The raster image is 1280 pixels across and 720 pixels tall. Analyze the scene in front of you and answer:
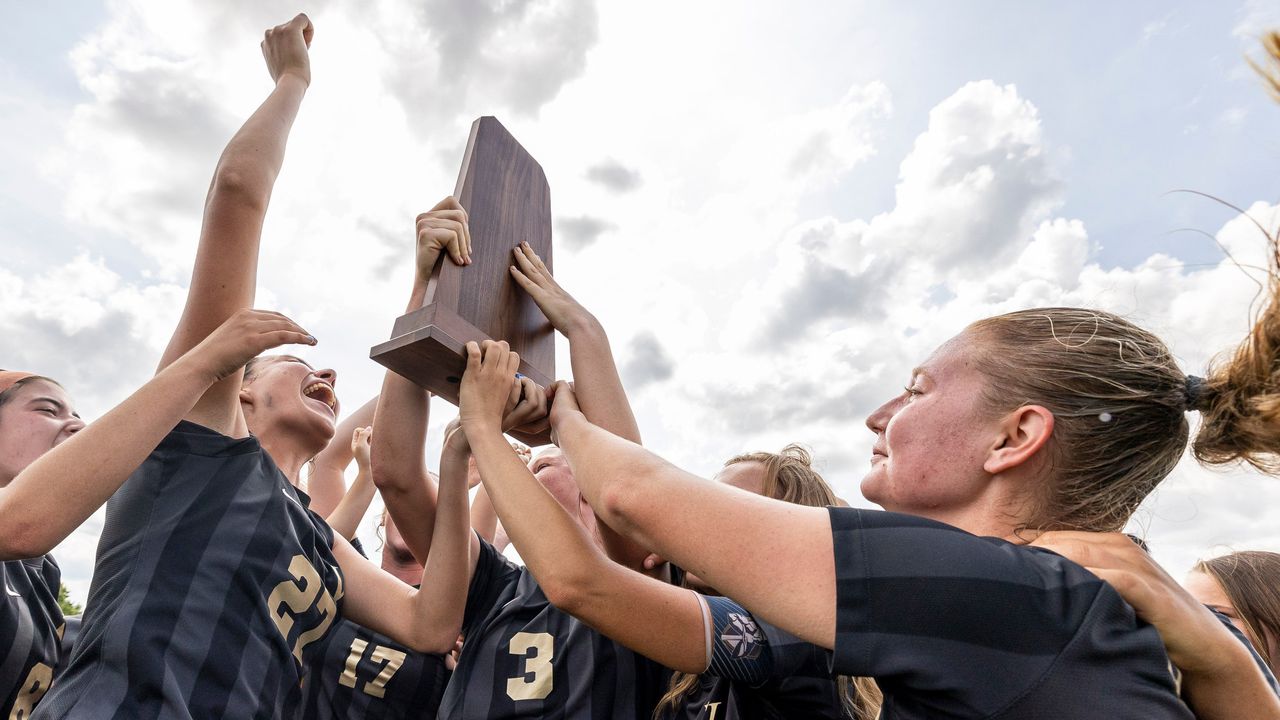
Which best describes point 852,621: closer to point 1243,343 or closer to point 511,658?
point 1243,343

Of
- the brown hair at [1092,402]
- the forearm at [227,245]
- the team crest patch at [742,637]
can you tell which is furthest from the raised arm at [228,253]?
the brown hair at [1092,402]

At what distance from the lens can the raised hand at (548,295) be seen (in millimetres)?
2287

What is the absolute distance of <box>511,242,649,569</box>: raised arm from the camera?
7.09ft

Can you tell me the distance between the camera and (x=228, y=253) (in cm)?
207

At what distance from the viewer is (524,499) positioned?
5.61 feet

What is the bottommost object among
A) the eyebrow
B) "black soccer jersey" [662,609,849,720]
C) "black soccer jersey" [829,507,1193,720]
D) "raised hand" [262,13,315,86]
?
"black soccer jersey" [829,507,1193,720]

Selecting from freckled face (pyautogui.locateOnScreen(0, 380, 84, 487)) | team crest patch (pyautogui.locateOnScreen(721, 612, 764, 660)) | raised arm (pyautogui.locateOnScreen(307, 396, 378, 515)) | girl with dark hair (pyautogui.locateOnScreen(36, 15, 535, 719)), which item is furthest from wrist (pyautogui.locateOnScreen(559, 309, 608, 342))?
raised arm (pyautogui.locateOnScreen(307, 396, 378, 515))

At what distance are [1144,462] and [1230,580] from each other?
205cm

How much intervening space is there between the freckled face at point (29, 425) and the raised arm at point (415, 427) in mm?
1215

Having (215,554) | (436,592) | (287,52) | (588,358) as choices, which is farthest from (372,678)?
(287,52)

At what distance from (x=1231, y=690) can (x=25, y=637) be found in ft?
10.4

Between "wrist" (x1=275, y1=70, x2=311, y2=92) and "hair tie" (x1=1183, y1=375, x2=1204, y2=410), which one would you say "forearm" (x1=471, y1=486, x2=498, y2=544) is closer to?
"wrist" (x1=275, y1=70, x2=311, y2=92)

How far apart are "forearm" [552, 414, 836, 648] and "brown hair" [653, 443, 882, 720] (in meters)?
0.97

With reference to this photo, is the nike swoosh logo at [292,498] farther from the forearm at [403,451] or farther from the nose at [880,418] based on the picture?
the nose at [880,418]
